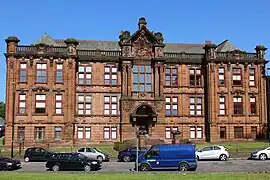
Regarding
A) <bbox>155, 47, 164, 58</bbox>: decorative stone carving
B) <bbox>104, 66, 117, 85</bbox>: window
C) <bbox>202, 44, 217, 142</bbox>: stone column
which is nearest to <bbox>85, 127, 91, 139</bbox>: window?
<bbox>104, 66, 117, 85</bbox>: window

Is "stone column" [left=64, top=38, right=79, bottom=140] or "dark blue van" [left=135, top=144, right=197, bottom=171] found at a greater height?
"stone column" [left=64, top=38, right=79, bottom=140]

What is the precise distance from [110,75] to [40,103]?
10.6 metres

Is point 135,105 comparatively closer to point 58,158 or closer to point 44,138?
point 44,138

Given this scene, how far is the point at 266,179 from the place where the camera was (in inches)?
772

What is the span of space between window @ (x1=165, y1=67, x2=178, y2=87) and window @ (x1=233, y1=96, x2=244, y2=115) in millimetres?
9161

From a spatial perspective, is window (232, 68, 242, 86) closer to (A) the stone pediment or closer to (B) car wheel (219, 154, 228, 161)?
(B) car wheel (219, 154, 228, 161)

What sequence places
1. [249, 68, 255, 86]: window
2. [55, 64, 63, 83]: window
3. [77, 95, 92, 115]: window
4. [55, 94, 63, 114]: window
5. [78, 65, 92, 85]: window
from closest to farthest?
[55, 94, 63, 114]: window → [55, 64, 63, 83]: window → [77, 95, 92, 115]: window → [78, 65, 92, 85]: window → [249, 68, 255, 86]: window

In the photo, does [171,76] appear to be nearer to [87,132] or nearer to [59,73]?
[87,132]

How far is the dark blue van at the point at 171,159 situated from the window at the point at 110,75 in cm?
2770

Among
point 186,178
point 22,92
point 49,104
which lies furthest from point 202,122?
point 186,178

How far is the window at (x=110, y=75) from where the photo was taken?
55906 millimetres

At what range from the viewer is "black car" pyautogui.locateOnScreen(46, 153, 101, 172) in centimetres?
2989

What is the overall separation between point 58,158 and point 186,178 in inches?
516

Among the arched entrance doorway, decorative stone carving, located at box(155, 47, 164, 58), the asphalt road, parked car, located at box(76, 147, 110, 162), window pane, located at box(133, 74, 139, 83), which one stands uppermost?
decorative stone carving, located at box(155, 47, 164, 58)
